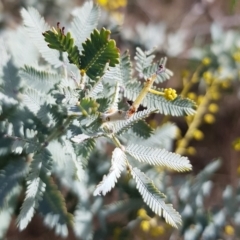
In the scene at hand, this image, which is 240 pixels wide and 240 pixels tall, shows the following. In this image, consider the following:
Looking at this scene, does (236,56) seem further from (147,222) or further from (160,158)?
(160,158)

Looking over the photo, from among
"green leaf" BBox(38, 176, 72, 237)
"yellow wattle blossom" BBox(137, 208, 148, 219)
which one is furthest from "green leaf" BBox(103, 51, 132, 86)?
"yellow wattle blossom" BBox(137, 208, 148, 219)

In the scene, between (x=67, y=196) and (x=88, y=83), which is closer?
(x=88, y=83)

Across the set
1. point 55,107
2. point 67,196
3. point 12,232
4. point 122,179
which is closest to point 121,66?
point 55,107

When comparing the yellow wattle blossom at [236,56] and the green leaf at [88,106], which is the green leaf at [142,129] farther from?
the yellow wattle blossom at [236,56]

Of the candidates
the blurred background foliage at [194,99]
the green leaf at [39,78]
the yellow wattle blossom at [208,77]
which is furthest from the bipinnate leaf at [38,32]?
the yellow wattle blossom at [208,77]

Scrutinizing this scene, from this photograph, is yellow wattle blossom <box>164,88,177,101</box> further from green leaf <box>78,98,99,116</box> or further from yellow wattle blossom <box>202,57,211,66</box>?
yellow wattle blossom <box>202,57,211,66</box>

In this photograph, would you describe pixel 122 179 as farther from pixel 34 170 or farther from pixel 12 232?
pixel 12 232
